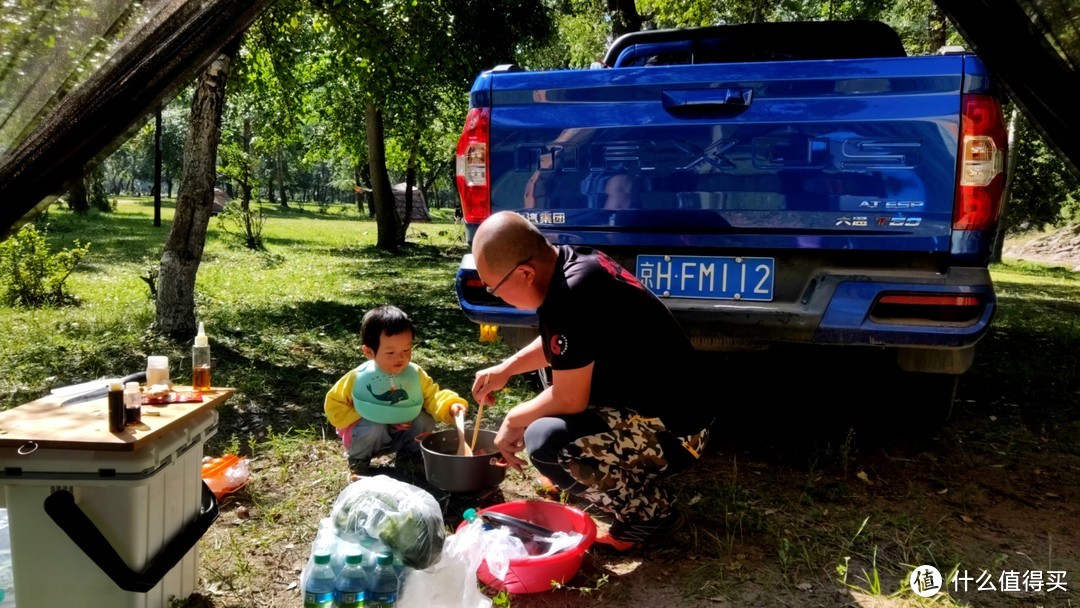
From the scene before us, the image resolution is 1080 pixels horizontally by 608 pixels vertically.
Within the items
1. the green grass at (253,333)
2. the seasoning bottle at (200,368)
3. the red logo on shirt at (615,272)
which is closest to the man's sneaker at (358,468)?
the green grass at (253,333)

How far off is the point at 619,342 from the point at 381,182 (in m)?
14.8

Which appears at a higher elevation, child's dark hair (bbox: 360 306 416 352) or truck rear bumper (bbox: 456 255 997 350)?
truck rear bumper (bbox: 456 255 997 350)

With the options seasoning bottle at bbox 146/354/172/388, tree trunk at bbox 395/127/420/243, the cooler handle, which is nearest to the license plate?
seasoning bottle at bbox 146/354/172/388

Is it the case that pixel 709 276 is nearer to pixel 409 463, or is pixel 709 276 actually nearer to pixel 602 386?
pixel 602 386

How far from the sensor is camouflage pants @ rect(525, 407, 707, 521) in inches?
106

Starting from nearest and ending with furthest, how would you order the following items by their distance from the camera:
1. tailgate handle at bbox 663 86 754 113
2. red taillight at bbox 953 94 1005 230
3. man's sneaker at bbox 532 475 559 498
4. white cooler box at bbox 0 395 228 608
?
1. white cooler box at bbox 0 395 228 608
2. red taillight at bbox 953 94 1005 230
3. tailgate handle at bbox 663 86 754 113
4. man's sneaker at bbox 532 475 559 498

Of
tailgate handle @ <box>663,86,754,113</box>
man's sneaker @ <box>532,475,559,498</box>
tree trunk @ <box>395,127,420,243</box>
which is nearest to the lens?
tailgate handle @ <box>663,86,754,113</box>

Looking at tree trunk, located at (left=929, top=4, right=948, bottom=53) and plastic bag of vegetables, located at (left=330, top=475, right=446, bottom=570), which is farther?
tree trunk, located at (left=929, top=4, right=948, bottom=53)

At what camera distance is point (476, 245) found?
8.51 ft

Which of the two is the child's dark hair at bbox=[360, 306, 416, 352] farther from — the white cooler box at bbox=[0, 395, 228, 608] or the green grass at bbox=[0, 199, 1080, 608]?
the white cooler box at bbox=[0, 395, 228, 608]

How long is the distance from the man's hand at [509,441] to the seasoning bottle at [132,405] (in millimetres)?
1194

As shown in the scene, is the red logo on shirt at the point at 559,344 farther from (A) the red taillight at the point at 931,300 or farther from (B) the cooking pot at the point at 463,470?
(A) the red taillight at the point at 931,300

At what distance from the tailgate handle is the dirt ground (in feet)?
5.41

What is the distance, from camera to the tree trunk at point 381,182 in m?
16.5
